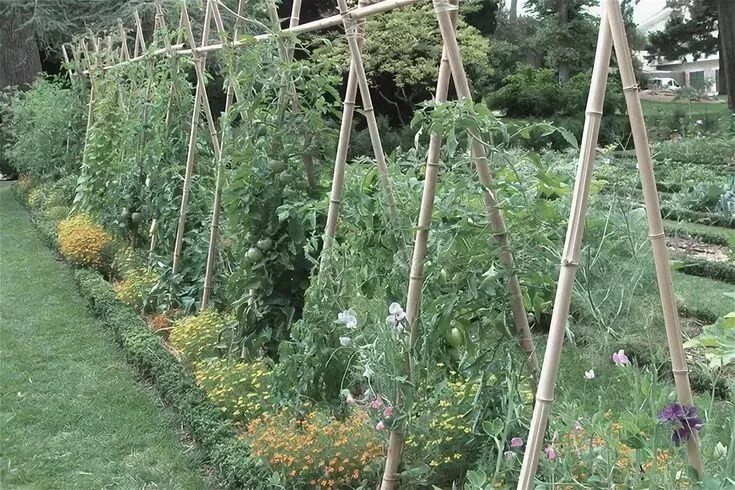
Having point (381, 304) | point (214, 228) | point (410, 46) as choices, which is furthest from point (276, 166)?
point (410, 46)

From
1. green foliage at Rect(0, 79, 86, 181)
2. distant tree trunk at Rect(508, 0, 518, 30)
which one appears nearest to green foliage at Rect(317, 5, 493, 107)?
green foliage at Rect(0, 79, 86, 181)

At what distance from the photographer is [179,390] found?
4.35 meters

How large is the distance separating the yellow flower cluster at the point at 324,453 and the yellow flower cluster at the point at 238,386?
0.46 metres

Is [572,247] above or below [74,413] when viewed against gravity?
above

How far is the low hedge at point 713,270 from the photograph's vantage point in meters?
6.85

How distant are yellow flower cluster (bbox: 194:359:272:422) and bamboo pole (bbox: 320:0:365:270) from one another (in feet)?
2.59

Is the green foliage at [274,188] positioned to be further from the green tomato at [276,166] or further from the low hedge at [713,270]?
the low hedge at [713,270]

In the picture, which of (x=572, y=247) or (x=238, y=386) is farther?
(x=238, y=386)

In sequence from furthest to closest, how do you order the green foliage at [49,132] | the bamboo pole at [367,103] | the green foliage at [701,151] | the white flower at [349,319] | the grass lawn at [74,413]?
the green foliage at [701,151]
the green foliage at [49,132]
the grass lawn at [74,413]
the bamboo pole at [367,103]
the white flower at [349,319]

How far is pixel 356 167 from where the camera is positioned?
3514 millimetres

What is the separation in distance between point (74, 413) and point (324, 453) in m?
1.95

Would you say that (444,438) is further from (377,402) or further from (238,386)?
(238,386)

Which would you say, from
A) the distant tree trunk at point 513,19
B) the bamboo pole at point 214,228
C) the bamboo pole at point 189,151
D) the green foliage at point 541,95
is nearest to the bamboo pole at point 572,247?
the bamboo pole at point 214,228

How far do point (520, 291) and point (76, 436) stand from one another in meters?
2.64
